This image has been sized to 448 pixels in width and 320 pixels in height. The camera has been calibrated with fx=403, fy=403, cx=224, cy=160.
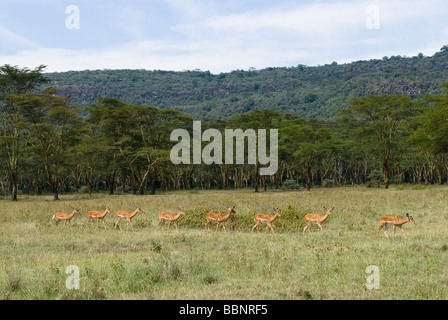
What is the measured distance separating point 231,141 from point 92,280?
158 ft

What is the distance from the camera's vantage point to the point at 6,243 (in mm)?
12969

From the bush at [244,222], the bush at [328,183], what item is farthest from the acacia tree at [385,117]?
the bush at [244,222]

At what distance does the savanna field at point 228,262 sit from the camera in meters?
7.29

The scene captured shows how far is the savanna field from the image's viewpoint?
287 inches

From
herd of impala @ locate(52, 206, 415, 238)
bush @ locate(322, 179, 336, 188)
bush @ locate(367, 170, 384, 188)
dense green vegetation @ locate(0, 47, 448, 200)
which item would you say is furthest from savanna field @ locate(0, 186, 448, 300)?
bush @ locate(322, 179, 336, 188)

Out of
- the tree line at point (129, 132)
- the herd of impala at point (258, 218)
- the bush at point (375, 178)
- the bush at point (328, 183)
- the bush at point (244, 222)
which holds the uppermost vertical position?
the tree line at point (129, 132)

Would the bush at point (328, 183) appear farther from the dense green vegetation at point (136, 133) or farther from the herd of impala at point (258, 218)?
the herd of impala at point (258, 218)

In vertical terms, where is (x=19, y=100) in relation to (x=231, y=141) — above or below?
above

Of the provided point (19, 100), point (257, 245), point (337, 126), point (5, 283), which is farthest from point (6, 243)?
point (337, 126)

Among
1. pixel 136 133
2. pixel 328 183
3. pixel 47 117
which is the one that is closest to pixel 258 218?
pixel 47 117

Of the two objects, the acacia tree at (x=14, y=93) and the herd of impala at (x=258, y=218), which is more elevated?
the acacia tree at (x=14, y=93)

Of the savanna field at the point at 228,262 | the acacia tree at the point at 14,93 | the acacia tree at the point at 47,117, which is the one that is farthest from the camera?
the acacia tree at the point at 14,93

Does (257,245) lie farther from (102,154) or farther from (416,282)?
(102,154)

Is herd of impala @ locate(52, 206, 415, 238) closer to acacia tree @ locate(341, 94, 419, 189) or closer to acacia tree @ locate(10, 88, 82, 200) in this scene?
acacia tree @ locate(10, 88, 82, 200)
